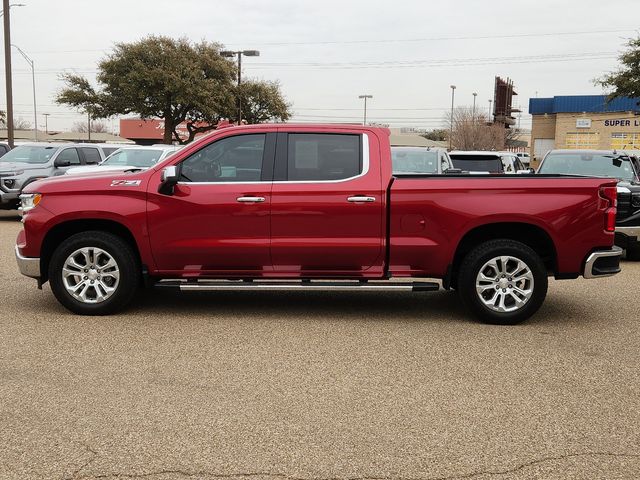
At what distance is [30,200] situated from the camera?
22.2 ft

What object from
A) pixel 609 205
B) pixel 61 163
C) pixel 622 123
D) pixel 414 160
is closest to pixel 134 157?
pixel 61 163

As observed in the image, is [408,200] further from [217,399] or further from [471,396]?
[217,399]

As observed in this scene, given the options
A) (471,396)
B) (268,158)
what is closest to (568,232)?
(471,396)

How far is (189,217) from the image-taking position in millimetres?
6438

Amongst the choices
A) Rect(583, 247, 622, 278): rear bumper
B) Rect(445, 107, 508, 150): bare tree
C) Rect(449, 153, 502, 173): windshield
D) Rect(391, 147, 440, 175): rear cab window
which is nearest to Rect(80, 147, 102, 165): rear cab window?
Rect(391, 147, 440, 175): rear cab window

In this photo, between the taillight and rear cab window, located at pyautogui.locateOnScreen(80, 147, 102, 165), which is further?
rear cab window, located at pyautogui.locateOnScreen(80, 147, 102, 165)

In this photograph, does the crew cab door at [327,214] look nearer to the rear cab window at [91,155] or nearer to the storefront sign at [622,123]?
the rear cab window at [91,155]

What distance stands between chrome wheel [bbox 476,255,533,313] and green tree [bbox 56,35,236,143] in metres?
37.9

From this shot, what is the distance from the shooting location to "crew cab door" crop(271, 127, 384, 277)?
6395 millimetres

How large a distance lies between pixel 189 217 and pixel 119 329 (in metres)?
1.25

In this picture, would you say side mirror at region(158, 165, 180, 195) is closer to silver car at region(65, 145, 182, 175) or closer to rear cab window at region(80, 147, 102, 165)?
silver car at region(65, 145, 182, 175)

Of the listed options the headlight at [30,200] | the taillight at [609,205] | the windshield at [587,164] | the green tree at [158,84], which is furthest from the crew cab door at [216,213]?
the green tree at [158,84]

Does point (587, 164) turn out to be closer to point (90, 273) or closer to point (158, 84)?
point (90, 273)

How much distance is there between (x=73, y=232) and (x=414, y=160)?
24.9ft
